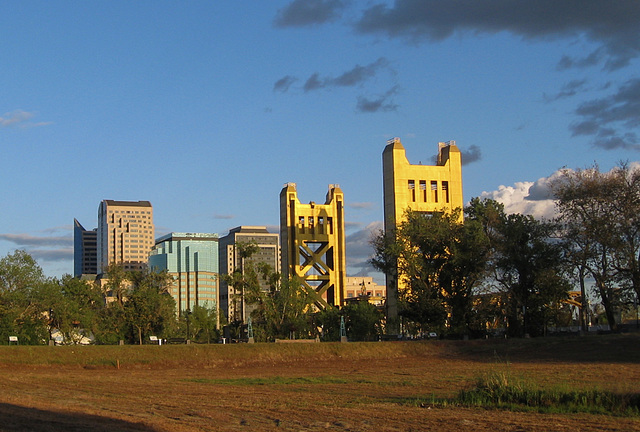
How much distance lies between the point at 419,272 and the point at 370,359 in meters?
11.3

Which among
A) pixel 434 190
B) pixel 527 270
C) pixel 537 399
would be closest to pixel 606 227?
pixel 527 270

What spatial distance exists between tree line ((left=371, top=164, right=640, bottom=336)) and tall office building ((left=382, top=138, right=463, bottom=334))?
30.6 ft

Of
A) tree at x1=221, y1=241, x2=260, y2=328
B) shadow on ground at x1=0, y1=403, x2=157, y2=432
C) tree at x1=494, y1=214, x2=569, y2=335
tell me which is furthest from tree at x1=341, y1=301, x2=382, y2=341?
shadow on ground at x1=0, y1=403, x2=157, y2=432

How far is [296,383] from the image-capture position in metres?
35.3

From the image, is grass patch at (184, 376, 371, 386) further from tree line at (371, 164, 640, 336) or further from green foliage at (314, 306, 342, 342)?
green foliage at (314, 306, 342, 342)

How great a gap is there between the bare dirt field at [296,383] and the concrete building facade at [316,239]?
1388 inches

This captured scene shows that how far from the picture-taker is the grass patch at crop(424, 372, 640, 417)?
2167 centimetres

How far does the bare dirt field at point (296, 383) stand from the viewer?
2009 cm

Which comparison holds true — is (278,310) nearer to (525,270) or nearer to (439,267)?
(439,267)

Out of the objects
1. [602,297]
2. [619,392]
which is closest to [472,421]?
[619,392]

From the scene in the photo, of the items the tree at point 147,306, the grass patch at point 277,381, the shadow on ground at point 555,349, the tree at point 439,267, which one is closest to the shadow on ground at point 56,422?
the grass patch at point 277,381

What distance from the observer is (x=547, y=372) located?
119 ft

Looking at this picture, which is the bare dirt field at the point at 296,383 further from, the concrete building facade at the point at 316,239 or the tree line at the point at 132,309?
the concrete building facade at the point at 316,239

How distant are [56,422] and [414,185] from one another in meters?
59.1
